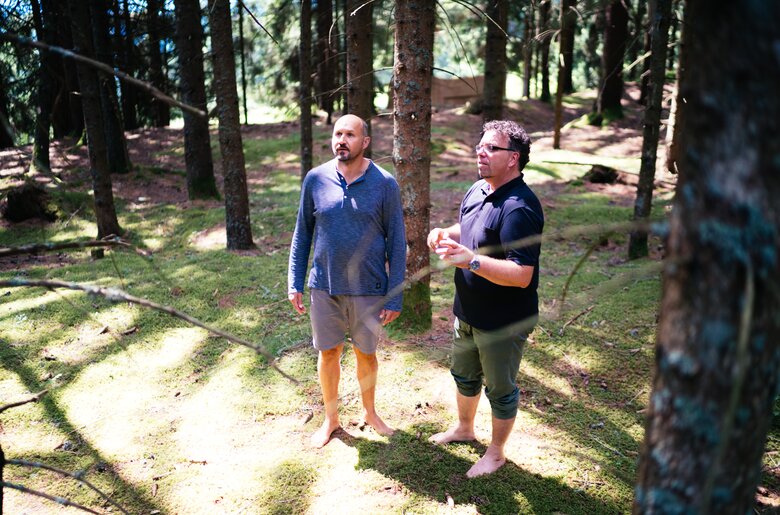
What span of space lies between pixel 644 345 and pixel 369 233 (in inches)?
124

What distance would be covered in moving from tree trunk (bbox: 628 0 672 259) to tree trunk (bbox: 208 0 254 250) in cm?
551

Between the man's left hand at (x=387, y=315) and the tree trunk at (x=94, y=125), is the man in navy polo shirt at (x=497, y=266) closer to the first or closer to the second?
the man's left hand at (x=387, y=315)

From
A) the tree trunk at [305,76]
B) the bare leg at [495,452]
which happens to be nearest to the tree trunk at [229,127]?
the tree trunk at [305,76]

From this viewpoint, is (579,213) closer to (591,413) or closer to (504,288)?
(591,413)

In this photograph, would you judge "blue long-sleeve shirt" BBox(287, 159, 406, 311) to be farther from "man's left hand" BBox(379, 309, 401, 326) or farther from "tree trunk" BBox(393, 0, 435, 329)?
"tree trunk" BBox(393, 0, 435, 329)

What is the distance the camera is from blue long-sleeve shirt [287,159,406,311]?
3.55m

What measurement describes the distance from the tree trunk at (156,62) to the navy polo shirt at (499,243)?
10.9 m

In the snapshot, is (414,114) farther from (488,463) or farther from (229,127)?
(229,127)

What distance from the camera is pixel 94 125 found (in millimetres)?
7812

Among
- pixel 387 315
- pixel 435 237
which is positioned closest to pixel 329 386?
pixel 387 315

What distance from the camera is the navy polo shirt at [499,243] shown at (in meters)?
2.93

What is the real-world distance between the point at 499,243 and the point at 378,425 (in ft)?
5.87

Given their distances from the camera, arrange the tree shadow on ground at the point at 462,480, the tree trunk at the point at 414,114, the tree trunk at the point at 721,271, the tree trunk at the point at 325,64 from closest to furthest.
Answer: the tree trunk at the point at 721,271 → the tree shadow on ground at the point at 462,480 → the tree trunk at the point at 414,114 → the tree trunk at the point at 325,64

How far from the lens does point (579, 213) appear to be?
33.0ft
